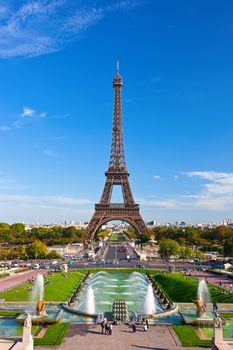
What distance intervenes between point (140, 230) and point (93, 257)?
1756cm

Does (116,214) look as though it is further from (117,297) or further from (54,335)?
(54,335)

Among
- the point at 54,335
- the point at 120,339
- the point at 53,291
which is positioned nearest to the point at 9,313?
the point at 54,335

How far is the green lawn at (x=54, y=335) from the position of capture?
69.1 ft

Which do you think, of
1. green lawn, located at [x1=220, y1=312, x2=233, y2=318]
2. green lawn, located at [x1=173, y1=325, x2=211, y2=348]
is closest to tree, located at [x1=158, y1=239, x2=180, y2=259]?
green lawn, located at [x1=220, y1=312, x2=233, y2=318]

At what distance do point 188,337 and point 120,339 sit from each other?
3696 millimetres

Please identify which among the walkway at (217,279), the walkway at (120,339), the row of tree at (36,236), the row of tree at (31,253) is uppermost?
the row of tree at (36,236)

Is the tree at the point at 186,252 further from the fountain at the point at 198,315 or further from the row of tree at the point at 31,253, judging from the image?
the fountain at the point at 198,315

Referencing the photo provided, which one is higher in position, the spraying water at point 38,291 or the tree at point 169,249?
the tree at point 169,249

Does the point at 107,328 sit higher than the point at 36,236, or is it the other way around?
the point at 36,236

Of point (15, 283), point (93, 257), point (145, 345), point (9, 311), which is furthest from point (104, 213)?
point (145, 345)

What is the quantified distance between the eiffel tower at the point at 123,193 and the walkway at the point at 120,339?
226ft

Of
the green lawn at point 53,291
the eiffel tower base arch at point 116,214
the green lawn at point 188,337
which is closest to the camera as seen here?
the green lawn at point 188,337

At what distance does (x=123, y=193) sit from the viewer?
9688 cm

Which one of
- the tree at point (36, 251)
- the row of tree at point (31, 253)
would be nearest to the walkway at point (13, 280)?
the tree at point (36, 251)
